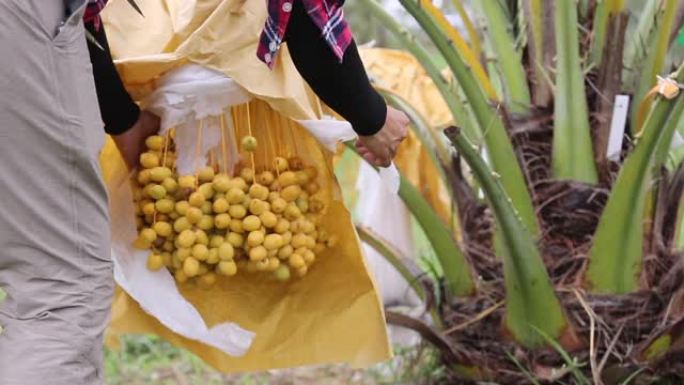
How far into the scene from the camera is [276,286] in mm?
2449

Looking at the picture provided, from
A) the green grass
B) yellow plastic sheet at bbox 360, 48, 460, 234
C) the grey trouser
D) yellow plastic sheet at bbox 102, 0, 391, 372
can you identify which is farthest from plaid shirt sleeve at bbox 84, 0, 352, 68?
yellow plastic sheet at bbox 360, 48, 460, 234

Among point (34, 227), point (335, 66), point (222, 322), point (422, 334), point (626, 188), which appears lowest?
point (422, 334)

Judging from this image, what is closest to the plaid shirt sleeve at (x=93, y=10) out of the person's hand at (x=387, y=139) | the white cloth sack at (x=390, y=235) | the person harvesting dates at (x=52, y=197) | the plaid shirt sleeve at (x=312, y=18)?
the plaid shirt sleeve at (x=312, y=18)

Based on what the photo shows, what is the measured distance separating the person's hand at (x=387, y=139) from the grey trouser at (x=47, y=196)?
1.63ft

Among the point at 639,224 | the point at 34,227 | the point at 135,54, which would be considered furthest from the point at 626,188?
the point at 34,227

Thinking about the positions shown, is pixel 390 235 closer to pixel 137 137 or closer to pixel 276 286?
pixel 276 286

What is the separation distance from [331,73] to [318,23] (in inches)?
3.6

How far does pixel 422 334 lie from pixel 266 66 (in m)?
0.90

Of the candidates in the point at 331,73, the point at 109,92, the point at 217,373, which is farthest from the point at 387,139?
the point at 217,373

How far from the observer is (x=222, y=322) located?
2.43 meters

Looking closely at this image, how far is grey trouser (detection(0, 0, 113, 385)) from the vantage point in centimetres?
186

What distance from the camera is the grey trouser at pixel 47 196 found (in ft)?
6.10

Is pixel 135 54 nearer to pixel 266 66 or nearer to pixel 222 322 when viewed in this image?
pixel 266 66

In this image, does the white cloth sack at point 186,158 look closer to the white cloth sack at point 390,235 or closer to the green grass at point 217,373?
the green grass at point 217,373
